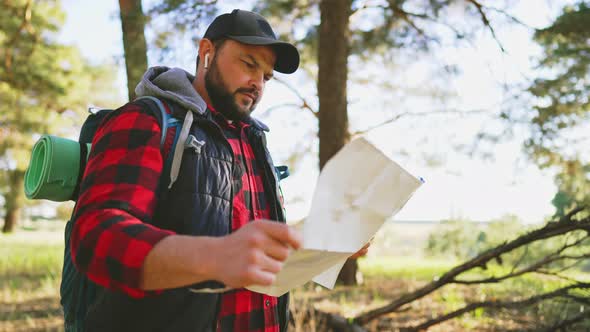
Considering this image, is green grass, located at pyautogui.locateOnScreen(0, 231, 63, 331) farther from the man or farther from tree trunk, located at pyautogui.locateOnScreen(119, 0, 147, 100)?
the man

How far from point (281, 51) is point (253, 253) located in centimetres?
100

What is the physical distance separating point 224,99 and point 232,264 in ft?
2.82

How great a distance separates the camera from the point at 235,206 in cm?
137

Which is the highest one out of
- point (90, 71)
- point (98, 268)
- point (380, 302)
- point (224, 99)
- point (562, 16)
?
point (90, 71)

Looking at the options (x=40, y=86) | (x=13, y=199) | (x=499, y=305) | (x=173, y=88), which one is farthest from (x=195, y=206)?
(x=13, y=199)

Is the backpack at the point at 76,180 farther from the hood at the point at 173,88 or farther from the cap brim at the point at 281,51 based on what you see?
the cap brim at the point at 281,51

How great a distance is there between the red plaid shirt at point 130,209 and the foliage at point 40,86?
32.9 ft

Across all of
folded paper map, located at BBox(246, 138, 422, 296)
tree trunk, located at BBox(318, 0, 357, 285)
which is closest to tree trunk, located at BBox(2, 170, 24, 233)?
tree trunk, located at BBox(318, 0, 357, 285)

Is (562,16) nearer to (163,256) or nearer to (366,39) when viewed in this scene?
(366,39)

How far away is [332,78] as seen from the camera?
6258 millimetres

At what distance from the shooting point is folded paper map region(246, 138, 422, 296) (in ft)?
3.03

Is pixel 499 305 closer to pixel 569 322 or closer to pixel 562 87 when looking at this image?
pixel 569 322

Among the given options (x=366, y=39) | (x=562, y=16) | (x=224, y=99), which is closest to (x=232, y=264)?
(x=224, y=99)

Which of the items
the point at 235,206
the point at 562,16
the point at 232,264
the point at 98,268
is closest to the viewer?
the point at 232,264
